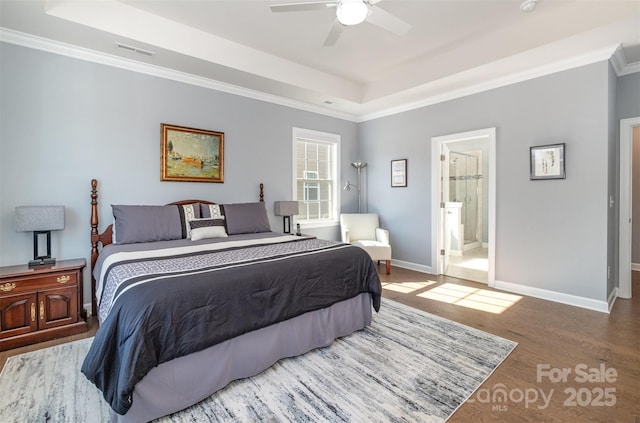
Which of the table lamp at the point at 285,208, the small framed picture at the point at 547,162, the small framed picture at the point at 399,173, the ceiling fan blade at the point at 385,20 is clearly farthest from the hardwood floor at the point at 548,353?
the ceiling fan blade at the point at 385,20

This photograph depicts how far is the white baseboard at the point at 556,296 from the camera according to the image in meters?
3.33

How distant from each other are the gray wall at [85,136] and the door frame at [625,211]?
4759mm

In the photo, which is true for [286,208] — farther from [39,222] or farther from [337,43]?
[39,222]

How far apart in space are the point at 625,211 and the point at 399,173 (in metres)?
2.89

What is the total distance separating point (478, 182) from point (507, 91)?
3450 millimetres

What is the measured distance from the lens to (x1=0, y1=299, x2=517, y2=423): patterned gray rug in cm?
178

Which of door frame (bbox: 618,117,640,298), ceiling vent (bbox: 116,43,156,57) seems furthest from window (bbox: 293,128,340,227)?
door frame (bbox: 618,117,640,298)

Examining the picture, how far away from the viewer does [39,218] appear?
2.74 metres

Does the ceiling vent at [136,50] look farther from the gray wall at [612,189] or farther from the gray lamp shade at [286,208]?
the gray wall at [612,189]

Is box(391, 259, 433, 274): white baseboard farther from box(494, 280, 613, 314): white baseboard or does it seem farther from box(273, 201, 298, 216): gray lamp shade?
box(273, 201, 298, 216): gray lamp shade

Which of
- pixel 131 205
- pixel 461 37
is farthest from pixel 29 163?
pixel 461 37

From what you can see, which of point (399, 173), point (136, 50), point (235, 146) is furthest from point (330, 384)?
point (399, 173)

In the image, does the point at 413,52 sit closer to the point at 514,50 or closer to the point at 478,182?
the point at 514,50

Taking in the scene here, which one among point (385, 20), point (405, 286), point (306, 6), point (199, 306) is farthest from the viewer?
point (405, 286)
